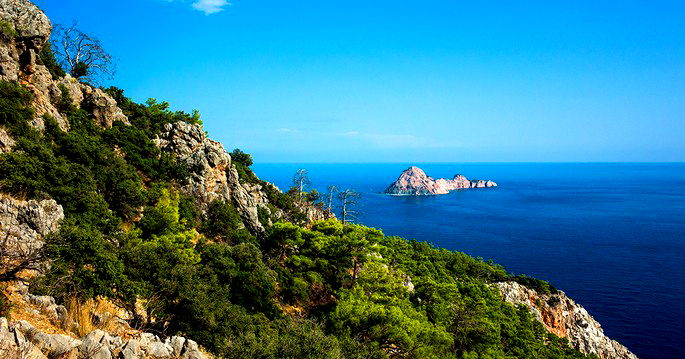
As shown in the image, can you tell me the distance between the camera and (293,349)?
1482 centimetres

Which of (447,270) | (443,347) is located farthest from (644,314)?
(443,347)

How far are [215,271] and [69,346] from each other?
14.9m

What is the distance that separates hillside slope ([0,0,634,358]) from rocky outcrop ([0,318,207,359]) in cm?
5

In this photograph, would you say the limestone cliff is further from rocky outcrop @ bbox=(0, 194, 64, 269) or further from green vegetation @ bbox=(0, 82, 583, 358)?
rocky outcrop @ bbox=(0, 194, 64, 269)

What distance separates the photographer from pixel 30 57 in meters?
31.0

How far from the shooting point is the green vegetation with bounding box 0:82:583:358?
17047 mm

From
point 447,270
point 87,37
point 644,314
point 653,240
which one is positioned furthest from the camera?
point 653,240

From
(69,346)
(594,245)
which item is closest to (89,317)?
(69,346)

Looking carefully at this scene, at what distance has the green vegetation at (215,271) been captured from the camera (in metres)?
17.0

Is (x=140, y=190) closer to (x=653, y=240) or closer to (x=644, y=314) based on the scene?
(x=644, y=314)

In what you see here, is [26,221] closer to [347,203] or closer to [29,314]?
[29,314]

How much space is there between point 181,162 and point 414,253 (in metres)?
34.5

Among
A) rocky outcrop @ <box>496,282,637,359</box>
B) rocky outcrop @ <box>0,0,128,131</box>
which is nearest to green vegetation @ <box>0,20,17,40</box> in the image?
rocky outcrop @ <box>0,0,128,131</box>

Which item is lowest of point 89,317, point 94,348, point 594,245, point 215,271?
point 594,245
